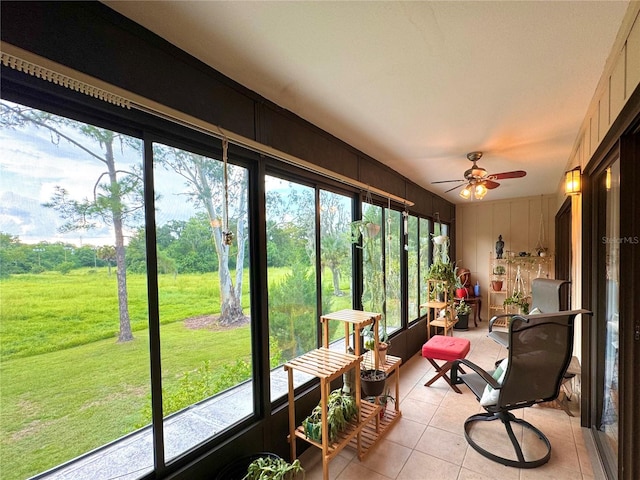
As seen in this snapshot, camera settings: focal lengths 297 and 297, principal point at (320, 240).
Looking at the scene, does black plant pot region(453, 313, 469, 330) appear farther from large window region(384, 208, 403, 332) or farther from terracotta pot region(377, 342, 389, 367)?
terracotta pot region(377, 342, 389, 367)

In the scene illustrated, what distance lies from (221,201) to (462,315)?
496cm

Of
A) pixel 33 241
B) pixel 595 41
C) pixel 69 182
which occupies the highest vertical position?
pixel 595 41

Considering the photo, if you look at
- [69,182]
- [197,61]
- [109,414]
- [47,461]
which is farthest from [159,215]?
[47,461]

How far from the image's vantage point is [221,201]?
1.74m

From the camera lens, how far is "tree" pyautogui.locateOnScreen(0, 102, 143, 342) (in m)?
1.14

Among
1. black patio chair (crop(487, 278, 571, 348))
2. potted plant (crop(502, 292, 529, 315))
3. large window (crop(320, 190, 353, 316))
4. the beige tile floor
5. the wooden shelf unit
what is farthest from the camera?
potted plant (crop(502, 292, 529, 315))

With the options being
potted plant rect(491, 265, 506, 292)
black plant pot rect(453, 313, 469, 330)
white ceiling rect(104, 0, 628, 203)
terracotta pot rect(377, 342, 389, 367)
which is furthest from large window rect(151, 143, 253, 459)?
potted plant rect(491, 265, 506, 292)

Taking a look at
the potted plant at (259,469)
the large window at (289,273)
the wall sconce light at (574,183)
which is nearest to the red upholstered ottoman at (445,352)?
the large window at (289,273)

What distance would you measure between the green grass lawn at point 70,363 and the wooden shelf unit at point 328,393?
79 centimetres

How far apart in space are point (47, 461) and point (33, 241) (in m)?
0.84

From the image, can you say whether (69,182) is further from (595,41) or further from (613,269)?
(613,269)

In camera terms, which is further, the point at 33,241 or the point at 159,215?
the point at 159,215

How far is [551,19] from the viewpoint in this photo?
1.19 meters

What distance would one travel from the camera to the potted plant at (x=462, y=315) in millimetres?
5164
